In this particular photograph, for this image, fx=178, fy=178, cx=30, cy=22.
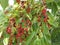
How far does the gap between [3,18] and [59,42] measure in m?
0.33

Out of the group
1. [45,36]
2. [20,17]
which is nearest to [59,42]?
[45,36]

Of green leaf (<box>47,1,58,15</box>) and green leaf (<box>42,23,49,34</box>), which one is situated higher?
green leaf (<box>47,1,58,15</box>)

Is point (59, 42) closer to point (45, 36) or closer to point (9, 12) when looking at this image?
point (45, 36)

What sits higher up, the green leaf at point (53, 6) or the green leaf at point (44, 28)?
the green leaf at point (53, 6)

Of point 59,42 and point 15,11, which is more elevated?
point 15,11

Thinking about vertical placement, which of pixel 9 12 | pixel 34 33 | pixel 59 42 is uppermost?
pixel 9 12

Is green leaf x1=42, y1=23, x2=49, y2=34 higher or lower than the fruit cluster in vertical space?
lower

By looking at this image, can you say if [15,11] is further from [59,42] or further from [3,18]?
[59,42]

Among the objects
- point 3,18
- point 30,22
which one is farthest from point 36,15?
point 3,18

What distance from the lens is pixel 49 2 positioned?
830mm

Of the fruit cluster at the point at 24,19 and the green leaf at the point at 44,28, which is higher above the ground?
the fruit cluster at the point at 24,19

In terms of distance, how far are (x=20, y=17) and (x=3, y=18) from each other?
0.08 meters

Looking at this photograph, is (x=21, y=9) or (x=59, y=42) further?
(x=59, y=42)

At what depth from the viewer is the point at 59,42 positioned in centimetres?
95
